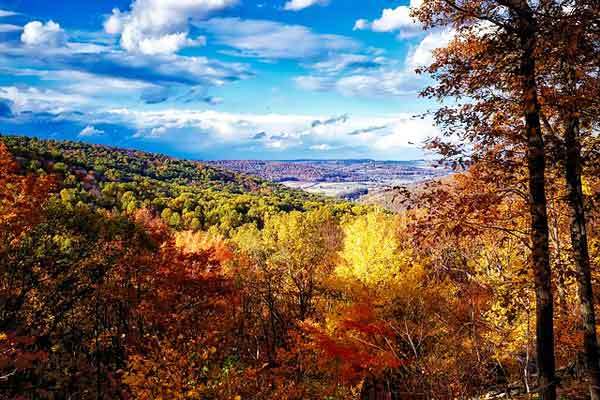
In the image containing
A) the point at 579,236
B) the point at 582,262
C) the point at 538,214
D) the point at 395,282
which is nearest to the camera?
the point at 538,214

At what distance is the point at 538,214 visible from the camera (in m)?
9.63

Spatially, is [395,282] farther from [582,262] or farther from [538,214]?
[538,214]

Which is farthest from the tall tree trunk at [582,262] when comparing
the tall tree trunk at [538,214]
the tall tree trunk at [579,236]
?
the tall tree trunk at [538,214]

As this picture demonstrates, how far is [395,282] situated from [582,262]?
71.7ft

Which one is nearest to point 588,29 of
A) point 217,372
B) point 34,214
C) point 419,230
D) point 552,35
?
point 552,35

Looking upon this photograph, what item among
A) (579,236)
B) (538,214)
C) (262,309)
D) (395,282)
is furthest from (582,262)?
(262,309)

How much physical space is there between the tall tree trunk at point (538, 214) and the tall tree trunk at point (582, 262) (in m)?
1.04

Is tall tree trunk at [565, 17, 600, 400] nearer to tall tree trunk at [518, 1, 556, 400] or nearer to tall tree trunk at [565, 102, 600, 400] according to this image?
tall tree trunk at [565, 102, 600, 400]

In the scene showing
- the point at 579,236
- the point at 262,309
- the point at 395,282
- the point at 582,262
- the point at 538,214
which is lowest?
the point at 262,309

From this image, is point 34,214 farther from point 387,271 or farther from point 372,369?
point 387,271

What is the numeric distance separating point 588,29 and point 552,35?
1.90 ft

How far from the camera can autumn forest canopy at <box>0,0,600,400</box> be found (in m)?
9.69

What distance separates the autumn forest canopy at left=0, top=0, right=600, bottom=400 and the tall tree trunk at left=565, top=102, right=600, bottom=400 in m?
0.05

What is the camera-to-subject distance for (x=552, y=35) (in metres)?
8.38
